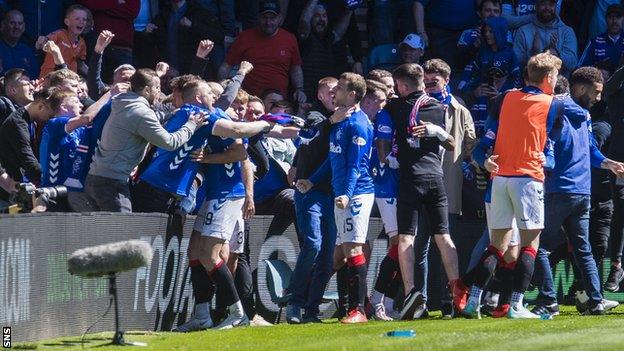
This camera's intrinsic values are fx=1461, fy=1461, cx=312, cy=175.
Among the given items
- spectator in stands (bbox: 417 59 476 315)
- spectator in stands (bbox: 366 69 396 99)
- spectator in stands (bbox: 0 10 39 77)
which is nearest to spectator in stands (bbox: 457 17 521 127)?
spectator in stands (bbox: 417 59 476 315)

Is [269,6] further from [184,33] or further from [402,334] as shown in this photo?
[402,334]

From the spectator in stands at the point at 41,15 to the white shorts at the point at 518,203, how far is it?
7183 mm

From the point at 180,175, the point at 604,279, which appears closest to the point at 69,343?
the point at 180,175

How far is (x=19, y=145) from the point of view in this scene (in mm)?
13828

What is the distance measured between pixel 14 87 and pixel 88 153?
1.76m

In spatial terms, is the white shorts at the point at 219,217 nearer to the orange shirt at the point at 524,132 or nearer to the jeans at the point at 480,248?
the orange shirt at the point at 524,132

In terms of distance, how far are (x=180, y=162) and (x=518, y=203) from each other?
302 cm

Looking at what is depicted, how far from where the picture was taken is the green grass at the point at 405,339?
34.8 ft

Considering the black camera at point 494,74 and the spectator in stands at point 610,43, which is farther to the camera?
the spectator in stands at point 610,43

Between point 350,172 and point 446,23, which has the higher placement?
point 446,23

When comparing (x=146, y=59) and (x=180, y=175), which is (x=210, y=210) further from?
(x=146, y=59)

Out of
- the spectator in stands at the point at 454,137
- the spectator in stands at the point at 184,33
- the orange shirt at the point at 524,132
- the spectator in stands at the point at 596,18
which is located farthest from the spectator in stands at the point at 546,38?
the orange shirt at the point at 524,132

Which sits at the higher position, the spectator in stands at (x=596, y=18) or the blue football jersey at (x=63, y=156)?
the spectator in stands at (x=596, y=18)

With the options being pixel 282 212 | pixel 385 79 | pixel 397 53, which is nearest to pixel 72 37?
pixel 282 212
